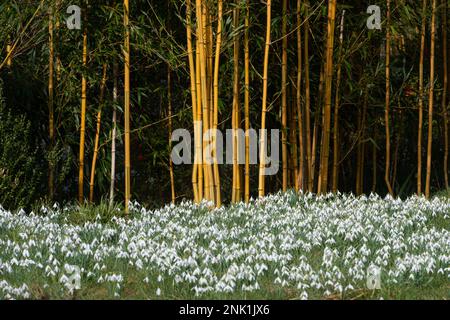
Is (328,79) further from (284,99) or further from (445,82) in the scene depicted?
(445,82)

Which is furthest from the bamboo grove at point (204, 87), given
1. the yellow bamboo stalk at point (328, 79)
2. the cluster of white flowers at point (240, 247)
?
the cluster of white flowers at point (240, 247)

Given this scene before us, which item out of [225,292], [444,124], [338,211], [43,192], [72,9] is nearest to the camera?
[225,292]

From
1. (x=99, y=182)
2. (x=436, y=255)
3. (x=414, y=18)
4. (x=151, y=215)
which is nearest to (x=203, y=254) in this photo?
(x=436, y=255)

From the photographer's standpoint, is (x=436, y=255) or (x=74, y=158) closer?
(x=436, y=255)

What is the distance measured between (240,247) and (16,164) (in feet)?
7.97

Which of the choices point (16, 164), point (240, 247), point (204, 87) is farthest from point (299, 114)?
point (240, 247)

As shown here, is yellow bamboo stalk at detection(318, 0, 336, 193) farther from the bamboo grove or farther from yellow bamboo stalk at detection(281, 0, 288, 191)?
yellow bamboo stalk at detection(281, 0, 288, 191)

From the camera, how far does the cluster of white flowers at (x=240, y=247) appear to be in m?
4.39

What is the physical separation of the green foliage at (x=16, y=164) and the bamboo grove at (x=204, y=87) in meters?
0.18

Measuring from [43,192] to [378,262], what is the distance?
339 cm

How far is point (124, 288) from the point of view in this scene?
4.40 meters

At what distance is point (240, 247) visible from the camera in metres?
5.02

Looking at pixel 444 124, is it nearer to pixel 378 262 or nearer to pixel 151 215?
pixel 151 215

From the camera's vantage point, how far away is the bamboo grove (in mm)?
6656
